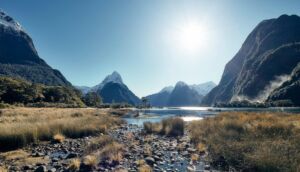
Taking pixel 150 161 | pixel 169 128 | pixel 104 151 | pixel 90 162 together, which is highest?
pixel 169 128

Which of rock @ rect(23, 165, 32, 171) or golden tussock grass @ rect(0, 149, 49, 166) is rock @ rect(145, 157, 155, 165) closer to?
golden tussock grass @ rect(0, 149, 49, 166)

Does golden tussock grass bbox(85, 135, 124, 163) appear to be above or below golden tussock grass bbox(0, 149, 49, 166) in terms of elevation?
above

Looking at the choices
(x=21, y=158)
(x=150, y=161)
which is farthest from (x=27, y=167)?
(x=150, y=161)

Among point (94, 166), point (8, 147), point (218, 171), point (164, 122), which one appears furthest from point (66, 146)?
point (164, 122)

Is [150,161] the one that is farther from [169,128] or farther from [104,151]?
[169,128]

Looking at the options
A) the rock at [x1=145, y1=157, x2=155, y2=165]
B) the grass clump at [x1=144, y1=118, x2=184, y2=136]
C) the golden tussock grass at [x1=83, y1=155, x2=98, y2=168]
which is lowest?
the rock at [x1=145, y1=157, x2=155, y2=165]

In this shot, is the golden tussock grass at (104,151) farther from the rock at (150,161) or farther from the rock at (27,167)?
the rock at (27,167)

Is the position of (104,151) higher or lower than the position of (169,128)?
lower

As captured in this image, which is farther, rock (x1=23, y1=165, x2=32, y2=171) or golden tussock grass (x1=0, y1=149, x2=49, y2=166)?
golden tussock grass (x1=0, y1=149, x2=49, y2=166)

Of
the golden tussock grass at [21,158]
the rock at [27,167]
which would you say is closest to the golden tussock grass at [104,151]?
the golden tussock grass at [21,158]

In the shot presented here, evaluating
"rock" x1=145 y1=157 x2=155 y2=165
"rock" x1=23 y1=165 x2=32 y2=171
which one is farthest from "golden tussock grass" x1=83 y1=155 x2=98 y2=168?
"rock" x1=145 y1=157 x2=155 y2=165

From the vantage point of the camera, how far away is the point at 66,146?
20.6 metres

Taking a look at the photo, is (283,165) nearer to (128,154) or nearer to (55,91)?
(128,154)

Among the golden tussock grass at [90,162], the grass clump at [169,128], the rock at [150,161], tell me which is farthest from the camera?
the grass clump at [169,128]
